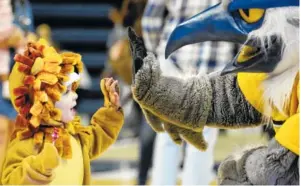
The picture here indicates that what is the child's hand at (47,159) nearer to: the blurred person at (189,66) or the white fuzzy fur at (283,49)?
the white fuzzy fur at (283,49)

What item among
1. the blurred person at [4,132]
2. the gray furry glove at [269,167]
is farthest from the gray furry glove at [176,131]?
the blurred person at [4,132]

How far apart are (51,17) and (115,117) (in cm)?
371

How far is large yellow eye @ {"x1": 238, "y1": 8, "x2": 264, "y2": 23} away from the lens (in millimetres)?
2184

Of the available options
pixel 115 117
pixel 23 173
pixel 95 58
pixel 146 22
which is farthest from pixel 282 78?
pixel 95 58

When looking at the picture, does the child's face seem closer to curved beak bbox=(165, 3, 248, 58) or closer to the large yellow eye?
curved beak bbox=(165, 3, 248, 58)

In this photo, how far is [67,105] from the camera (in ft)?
7.50

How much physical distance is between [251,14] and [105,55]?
390 cm

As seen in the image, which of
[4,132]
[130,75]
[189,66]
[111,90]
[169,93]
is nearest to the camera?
[169,93]

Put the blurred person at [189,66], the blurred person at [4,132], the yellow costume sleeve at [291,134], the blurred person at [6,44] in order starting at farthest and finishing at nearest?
the blurred person at [189,66], the blurred person at [6,44], the blurred person at [4,132], the yellow costume sleeve at [291,134]

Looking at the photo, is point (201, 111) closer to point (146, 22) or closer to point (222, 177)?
point (222, 177)

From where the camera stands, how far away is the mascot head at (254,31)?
2.16 metres

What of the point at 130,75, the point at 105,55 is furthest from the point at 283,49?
the point at 105,55

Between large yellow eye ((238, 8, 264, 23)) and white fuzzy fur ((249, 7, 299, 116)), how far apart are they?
0.02 meters

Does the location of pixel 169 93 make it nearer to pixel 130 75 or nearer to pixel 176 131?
pixel 176 131
